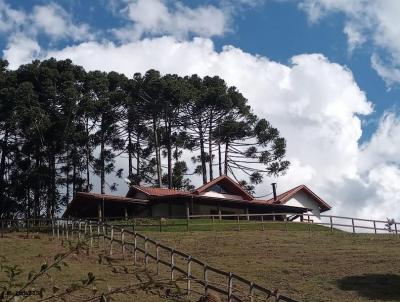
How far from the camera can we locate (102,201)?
45906 millimetres

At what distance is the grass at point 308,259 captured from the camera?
69.7 ft

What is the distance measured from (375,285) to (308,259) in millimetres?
5854

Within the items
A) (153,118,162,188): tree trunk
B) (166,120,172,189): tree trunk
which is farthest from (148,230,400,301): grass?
(153,118,162,188): tree trunk

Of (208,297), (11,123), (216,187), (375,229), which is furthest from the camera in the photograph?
(11,123)

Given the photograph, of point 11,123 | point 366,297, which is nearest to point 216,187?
point 11,123

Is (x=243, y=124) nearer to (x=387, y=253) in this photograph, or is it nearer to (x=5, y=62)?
(x=5, y=62)

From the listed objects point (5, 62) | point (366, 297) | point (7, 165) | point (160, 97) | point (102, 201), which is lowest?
point (366, 297)

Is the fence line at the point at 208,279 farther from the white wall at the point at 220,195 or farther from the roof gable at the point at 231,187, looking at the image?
the roof gable at the point at 231,187

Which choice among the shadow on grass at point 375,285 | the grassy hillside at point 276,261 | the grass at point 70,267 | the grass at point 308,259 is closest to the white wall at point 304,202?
the grassy hillside at point 276,261

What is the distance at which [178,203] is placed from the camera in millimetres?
48062

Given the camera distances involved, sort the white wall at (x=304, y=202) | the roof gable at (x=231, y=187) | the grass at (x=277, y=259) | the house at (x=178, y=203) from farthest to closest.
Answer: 1. the white wall at (x=304, y=202)
2. the roof gable at (x=231, y=187)
3. the house at (x=178, y=203)
4. the grass at (x=277, y=259)

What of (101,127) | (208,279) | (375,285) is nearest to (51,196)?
(101,127)

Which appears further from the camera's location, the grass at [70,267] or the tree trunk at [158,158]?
the tree trunk at [158,158]

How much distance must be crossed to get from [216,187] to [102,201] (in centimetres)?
998
